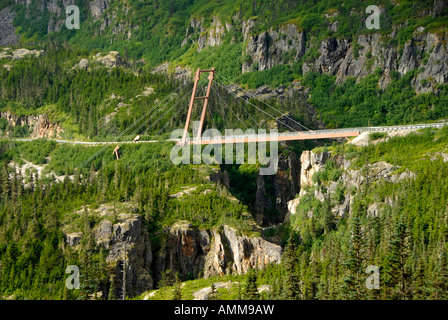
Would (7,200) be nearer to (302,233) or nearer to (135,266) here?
(135,266)

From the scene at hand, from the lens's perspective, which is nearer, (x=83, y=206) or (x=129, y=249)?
(x=129, y=249)

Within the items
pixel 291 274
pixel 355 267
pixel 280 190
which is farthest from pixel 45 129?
pixel 355 267

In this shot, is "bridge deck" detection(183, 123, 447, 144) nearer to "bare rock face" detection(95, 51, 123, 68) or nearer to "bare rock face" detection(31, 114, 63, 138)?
"bare rock face" detection(31, 114, 63, 138)

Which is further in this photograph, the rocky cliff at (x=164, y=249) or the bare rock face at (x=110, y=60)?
the bare rock face at (x=110, y=60)

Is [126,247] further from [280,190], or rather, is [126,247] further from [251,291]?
[280,190]

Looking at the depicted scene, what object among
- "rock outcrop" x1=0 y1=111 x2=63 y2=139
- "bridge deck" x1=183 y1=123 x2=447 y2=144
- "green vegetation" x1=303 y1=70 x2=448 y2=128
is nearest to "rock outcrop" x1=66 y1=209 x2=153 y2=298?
"bridge deck" x1=183 y1=123 x2=447 y2=144

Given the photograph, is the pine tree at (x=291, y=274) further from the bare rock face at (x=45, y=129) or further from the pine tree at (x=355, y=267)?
the bare rock face at (x=45, y=129)

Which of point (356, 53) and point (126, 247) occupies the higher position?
point (356, 53)

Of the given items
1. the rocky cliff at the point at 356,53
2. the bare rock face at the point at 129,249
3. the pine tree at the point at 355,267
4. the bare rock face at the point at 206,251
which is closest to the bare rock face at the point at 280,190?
the bare rock face at the point at 206,251
